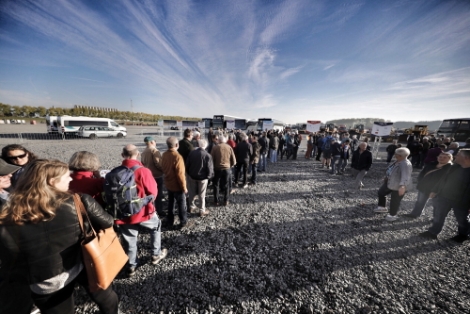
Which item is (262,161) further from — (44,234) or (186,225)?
(44,234)

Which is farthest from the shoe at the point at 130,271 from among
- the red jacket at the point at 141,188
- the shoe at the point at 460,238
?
the shoe at the point at 460,238

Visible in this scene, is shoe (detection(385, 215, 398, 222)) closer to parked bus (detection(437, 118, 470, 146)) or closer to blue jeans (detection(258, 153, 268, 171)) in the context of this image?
blue jeans (detection(258, 153, 268, 171))

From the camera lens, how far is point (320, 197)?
559 centimetres

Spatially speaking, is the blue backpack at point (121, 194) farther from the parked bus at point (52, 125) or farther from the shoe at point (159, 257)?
the parked bus at point (52, 125)

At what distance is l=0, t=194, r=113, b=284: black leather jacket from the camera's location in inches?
46.9

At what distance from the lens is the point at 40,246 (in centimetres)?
124

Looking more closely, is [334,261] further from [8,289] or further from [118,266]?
[8,289]

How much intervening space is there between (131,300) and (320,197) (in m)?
5.48

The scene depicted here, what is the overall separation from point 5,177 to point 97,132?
866 inches

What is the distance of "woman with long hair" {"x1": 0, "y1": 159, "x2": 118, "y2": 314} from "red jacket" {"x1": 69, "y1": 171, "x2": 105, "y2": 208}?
2.02ft

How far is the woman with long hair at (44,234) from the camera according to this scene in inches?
46.6

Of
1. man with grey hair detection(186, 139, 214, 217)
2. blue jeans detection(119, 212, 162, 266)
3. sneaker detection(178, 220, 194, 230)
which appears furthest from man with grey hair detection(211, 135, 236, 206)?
blue jeans detection(119, 212, 162, 266)

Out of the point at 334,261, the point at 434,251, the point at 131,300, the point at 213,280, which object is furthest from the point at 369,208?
the point at 131,300

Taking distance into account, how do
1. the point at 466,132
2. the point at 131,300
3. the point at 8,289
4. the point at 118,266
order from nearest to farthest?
the point at 8,289 → the point at 118,266 → the point at 131,300 → the point at 466,132
